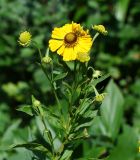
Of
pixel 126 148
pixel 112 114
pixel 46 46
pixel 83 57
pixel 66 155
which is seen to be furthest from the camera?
pixel 46 46

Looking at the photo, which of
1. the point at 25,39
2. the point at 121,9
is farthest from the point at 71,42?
the point at 121,9

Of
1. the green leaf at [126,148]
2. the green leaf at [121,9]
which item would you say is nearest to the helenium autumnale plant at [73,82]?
the green leaf at [126,148]

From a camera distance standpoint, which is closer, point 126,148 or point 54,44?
point 54,44

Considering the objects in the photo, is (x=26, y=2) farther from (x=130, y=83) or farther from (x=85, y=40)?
(x=85, y=40)

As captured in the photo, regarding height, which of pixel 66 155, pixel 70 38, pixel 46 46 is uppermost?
pixel 46 46

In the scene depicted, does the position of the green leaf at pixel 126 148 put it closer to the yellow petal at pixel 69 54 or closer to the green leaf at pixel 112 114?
the green leaf at pixel 112 114

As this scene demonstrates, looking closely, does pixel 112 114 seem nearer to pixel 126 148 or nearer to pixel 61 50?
pixel 126 148

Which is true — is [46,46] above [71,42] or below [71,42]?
above

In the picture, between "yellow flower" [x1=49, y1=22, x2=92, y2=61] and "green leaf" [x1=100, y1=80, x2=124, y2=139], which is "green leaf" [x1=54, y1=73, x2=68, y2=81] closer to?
"yellow flower" [x1=49, y1=22, x2=92, y2=61]
